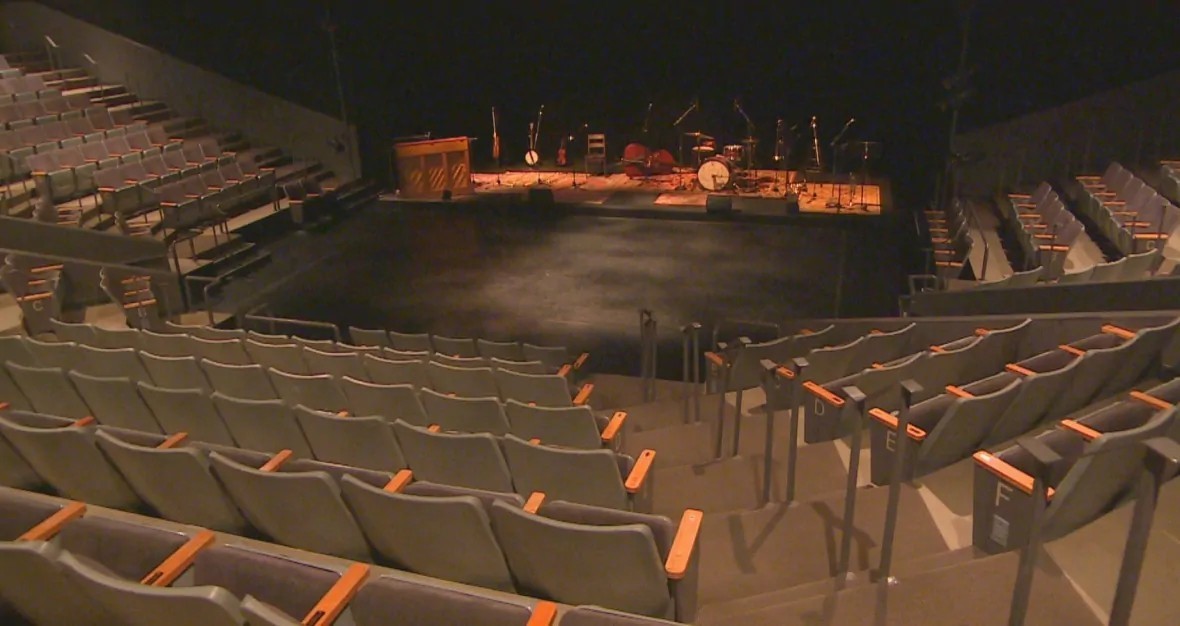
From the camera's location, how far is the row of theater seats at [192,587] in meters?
1.38

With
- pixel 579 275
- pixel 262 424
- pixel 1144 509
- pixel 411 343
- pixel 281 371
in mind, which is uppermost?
pixel 1144 509

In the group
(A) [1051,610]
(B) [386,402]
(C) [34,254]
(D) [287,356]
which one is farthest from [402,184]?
A: (A) [1051,610]

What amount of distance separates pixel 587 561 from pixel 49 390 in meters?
2.68

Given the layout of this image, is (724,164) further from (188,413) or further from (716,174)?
(188,413)

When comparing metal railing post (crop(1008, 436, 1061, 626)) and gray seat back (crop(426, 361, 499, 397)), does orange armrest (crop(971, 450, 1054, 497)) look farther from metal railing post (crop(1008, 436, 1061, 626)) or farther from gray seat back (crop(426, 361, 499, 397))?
gray seat back (crop(426, 361, 499, 397))

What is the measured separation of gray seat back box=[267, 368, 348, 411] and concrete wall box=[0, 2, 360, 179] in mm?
7667

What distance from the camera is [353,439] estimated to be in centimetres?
260

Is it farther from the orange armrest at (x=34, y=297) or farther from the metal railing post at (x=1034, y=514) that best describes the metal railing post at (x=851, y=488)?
the orange armrest at (x=34, y=297)

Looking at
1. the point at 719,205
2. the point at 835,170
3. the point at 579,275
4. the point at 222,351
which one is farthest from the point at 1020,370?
the point at 835,170

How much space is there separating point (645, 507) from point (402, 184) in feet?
28.4

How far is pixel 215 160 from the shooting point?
8695mm

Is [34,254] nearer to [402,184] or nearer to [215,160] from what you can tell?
[215,160]

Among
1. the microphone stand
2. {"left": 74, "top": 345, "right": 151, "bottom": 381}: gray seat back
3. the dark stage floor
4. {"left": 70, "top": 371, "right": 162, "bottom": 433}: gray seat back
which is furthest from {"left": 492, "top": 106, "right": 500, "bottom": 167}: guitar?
{"left": 70, "top": 371, "right": 162, "bottom": 433}: gray seat back

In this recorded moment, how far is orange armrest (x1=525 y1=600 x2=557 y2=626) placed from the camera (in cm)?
149
